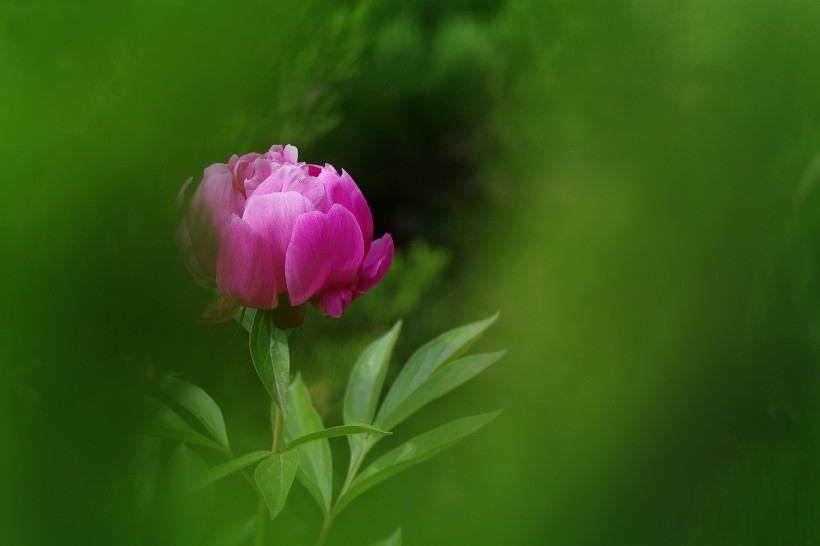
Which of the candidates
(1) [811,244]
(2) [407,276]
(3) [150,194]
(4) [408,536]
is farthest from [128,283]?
(2) [407,276]

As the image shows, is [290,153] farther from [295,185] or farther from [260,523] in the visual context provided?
[260,523]

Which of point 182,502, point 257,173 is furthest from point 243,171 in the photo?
point 182,502

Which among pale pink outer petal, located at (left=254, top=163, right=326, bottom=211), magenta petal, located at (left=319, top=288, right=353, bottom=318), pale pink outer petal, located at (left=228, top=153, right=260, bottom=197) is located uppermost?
pale pink outer petal, located at (left=228, top=153, right=260, bottom=197)

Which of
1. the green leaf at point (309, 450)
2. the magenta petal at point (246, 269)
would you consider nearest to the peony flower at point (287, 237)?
the magenta petal at point (246, 269)

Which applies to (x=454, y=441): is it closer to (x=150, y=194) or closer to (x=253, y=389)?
(x=253, y=389)

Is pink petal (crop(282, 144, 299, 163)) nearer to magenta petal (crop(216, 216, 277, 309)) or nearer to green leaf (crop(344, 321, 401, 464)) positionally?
magenta petal (crop(216, 216, 277, 309))

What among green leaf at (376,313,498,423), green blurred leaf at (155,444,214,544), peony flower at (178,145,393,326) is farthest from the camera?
green leaf at (376,313,498,423)

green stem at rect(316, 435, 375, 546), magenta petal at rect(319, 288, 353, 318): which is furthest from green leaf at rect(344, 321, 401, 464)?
magenta petal at rect(319, 288, 353, 318)
